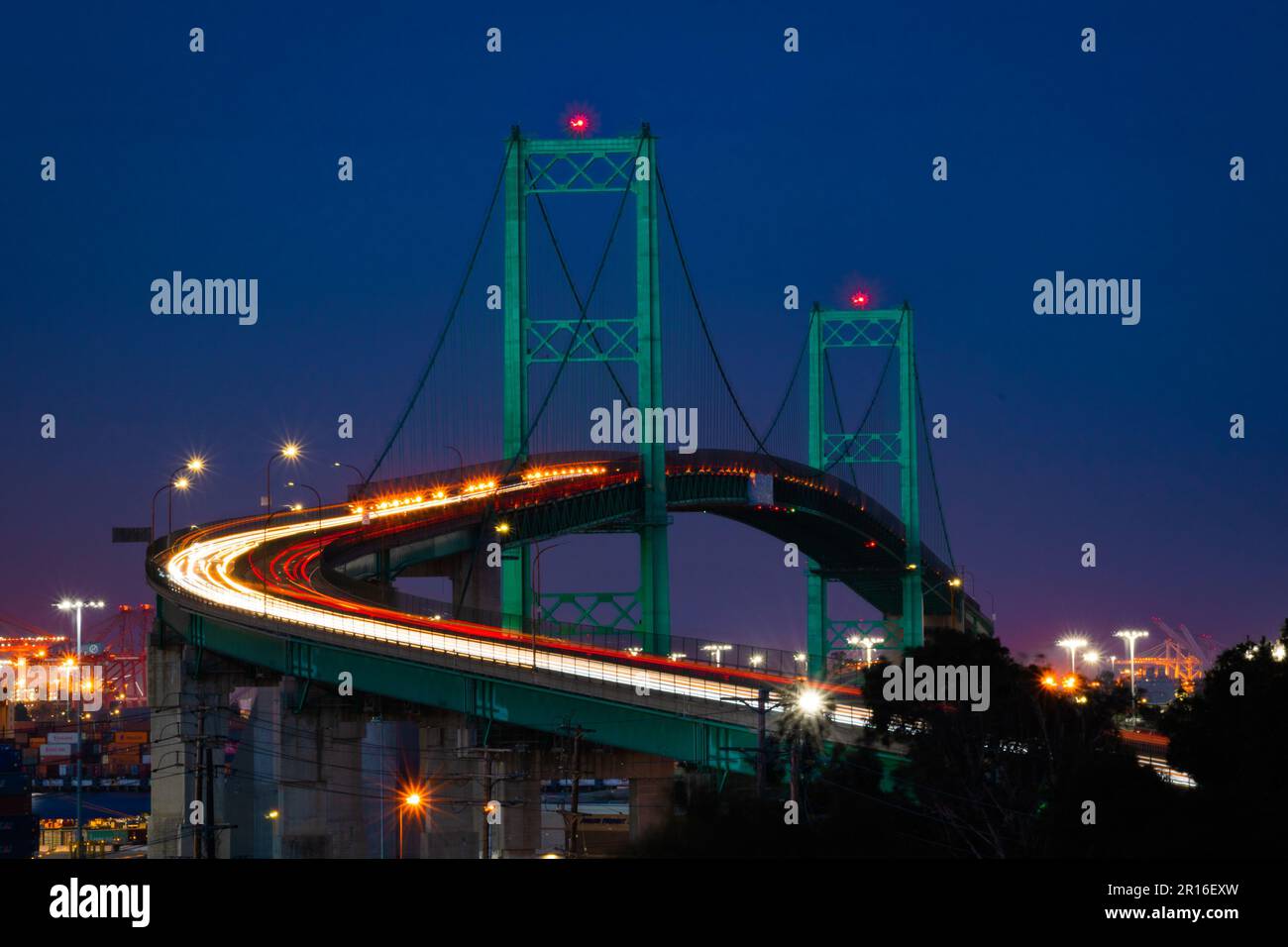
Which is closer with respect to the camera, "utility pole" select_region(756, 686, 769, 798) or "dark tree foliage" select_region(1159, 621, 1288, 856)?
"dark tree foliage" select_region(1159, 621, 1288, 856)

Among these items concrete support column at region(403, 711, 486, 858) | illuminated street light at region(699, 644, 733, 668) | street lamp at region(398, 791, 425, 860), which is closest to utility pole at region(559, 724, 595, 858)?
illuminated street light at region(699, 644, 733, 668)

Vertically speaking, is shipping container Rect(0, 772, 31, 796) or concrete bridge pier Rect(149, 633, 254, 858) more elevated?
concrete bridge pier Rect(149, 633, 254, 858)

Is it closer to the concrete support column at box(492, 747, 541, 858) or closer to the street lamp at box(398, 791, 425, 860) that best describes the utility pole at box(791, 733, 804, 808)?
the concrete support column at box(492, 747, 541, 858)

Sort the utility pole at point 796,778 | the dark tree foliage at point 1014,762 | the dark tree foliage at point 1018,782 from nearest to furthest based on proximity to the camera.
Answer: the dark tree foliage at point 1018,782 < the dark tree foliage at point 1014,762 < the utility pole at point 796,778

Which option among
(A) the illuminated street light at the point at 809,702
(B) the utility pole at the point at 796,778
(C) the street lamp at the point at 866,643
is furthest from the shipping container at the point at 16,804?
(B) the utility pole at the point at 796,778

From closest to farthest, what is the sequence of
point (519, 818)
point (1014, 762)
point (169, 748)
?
point (1014, 762) → point (519, 818) → point (169, 748)

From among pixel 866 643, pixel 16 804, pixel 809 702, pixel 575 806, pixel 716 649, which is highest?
pixel 716 649

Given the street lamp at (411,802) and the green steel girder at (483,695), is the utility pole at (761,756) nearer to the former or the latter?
the green steel girder at (483,695)

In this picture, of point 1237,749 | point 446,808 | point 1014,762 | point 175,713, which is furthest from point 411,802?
point 1237,749

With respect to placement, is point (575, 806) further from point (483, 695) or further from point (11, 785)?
point (11, 785)
